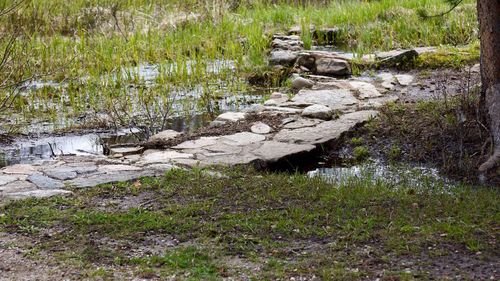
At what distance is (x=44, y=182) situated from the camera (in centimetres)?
618

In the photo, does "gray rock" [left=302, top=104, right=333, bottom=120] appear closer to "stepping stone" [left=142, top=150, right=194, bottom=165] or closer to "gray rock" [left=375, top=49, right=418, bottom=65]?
"stepping stone" [left=142, top=150, right=194, bottom=165]

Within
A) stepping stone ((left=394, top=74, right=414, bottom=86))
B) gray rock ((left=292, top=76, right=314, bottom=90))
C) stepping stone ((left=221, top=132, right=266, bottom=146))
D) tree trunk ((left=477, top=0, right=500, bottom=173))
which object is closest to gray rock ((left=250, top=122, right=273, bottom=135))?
stepping stone ((left=221, top=132, right=266, bottom=146))

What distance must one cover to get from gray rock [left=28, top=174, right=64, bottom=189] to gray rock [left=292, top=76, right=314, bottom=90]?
169 inches

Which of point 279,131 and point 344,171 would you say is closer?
point 344,171

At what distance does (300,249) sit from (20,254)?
5.63 feet

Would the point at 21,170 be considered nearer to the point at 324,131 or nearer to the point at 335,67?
the point at 324,131

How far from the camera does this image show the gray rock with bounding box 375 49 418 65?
10.6m

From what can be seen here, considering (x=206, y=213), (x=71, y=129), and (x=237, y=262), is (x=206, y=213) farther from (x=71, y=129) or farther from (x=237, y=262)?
(x=71, y=129)

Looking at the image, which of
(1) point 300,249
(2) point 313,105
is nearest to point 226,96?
(2) point 313,105

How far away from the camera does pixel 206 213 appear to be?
209 inches

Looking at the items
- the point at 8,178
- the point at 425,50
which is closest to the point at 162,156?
the point at 8,178

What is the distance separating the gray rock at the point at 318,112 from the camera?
8188mm

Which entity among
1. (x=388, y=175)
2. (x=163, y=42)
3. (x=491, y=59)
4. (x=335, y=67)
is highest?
(x=491, y=59)

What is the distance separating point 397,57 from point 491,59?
13.3 feet
